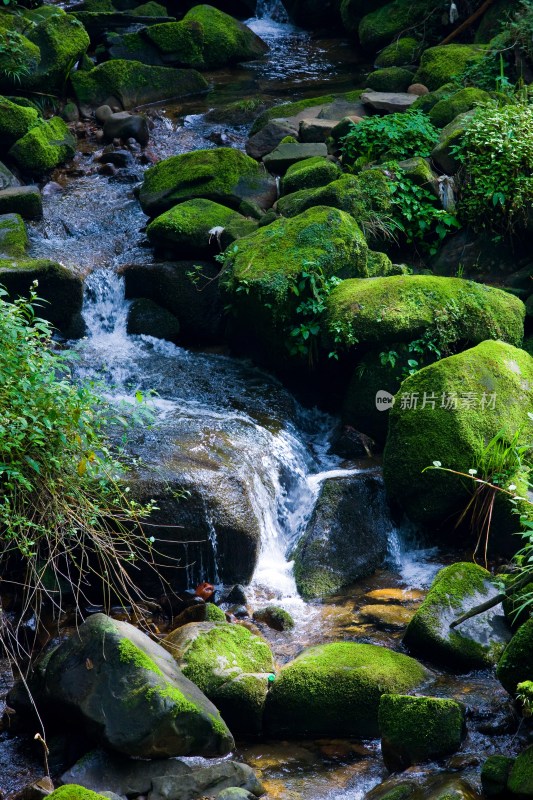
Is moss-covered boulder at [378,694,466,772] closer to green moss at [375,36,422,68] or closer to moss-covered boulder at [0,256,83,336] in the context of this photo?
moss-covered boulder at [0,256,83,336]

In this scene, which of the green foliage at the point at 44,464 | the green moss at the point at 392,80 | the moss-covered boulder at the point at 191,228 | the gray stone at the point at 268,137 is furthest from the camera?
the green moss at the point at 392,80

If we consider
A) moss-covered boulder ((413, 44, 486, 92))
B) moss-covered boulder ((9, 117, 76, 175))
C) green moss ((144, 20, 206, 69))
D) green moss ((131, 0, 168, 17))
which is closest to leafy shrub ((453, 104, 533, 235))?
moss-covered boulder ((413, 44, 486, 92))

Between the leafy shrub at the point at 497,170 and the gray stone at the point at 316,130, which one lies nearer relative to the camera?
the leafy shrub at the point at 497,170

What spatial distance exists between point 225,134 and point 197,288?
14.6 feet

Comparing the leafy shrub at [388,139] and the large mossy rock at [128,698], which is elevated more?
the leafy shrub at [388,139]

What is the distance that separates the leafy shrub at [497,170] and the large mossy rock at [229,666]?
5652 millimetres

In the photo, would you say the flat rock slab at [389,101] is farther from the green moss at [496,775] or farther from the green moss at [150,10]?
the green moss at [496,775]

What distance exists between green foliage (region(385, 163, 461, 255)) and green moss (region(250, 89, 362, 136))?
11.0 feet

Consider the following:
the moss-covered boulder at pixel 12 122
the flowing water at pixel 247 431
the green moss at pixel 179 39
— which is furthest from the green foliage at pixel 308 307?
the green moss at pixel 179 39

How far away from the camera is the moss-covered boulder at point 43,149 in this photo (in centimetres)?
1175

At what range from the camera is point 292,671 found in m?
5.52

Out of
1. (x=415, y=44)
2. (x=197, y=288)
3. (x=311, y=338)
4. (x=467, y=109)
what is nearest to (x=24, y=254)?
(x=197, y=288)

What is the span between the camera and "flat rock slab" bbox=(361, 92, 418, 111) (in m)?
11.9

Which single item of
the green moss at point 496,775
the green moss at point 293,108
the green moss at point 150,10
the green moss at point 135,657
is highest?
the green moss at point 150,10
